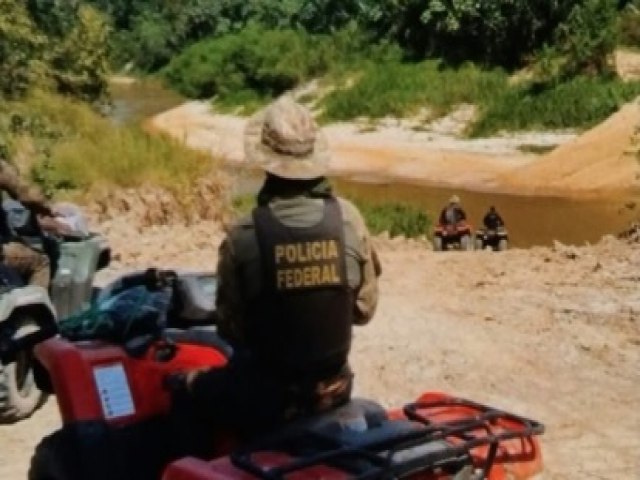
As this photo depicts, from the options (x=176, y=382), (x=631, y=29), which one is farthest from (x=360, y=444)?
(x=631, y=29)

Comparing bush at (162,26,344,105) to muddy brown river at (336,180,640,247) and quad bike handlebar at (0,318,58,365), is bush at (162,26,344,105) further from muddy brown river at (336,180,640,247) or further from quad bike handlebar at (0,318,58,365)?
quad bike handlebar at (0,318,58,365)

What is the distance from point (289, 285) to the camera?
3730 millimetres

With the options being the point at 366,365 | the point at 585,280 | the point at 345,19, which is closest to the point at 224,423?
the point at 366,365

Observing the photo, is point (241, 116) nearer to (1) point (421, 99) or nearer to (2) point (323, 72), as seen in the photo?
(2) point (323, 72)

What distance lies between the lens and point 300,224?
3.76 m

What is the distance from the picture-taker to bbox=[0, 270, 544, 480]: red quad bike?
346 centimetres

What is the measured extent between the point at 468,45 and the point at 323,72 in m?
6.42

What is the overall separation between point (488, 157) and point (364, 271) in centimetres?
3087

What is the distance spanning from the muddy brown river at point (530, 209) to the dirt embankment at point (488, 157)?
64 cm

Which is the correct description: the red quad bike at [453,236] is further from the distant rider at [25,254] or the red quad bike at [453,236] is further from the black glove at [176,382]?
the black glove at [176,382]

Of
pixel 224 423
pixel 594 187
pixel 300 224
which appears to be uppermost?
pixel 300 224

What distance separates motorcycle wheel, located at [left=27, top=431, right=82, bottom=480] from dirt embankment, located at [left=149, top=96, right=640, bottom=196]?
21819mm

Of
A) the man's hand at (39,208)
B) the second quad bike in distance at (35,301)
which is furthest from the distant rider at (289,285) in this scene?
the man's hand at (39,208)

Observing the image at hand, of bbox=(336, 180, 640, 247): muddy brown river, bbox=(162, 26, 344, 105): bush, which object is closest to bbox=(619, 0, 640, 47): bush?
bbox=(336, 180, 640, 247): muddy brown river
